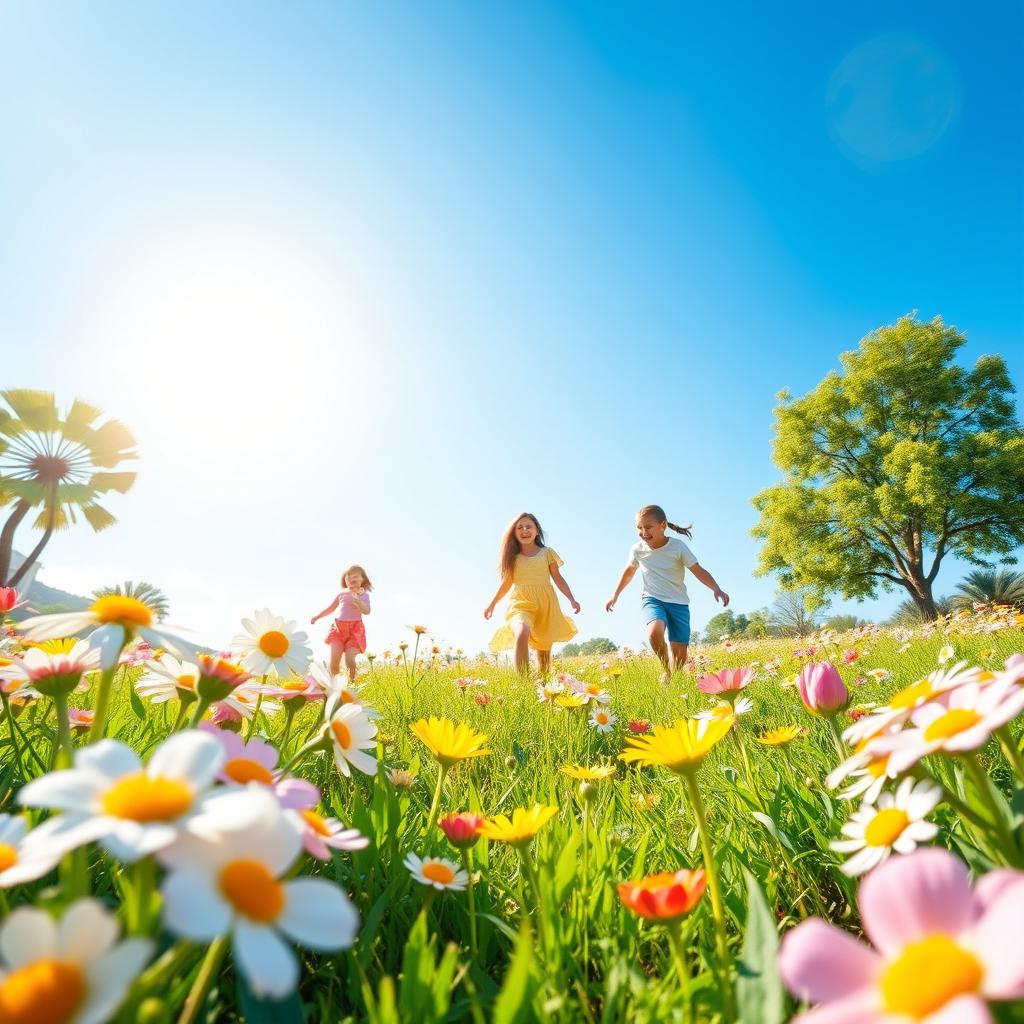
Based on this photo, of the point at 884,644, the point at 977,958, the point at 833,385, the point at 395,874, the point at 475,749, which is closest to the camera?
the point at 977,958

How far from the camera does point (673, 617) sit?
6801mm

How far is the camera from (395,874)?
1107mm

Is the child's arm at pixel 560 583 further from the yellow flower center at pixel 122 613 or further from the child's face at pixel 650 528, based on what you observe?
the yellow flower center at pixel 122 613

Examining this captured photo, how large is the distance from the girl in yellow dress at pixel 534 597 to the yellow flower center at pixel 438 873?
5.93m

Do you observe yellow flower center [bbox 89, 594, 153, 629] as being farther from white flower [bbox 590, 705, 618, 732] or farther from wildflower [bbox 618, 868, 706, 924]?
white flower [bbox 590, 705, 618, 732]

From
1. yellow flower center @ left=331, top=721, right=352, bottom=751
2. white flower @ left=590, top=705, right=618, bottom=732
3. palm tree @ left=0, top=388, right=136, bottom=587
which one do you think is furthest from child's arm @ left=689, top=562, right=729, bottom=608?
palm tree @ left=0, top=388, right=136, bottom=587

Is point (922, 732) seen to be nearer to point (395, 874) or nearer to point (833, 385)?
point (395, 874)

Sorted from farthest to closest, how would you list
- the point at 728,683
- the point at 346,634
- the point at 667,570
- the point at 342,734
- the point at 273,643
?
the point at 346,634 < the point at 667,570 < the point at 728,683 < the point at 273,643 < the point at 342,734

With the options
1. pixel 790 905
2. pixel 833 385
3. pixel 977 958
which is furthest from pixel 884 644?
pixel 833 385

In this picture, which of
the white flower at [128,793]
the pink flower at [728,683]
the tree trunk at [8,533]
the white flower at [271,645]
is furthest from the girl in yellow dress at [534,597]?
the tree trunk at [8,533]

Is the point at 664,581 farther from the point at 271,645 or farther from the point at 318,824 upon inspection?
the point at 318,824

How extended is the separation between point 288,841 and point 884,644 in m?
6.91

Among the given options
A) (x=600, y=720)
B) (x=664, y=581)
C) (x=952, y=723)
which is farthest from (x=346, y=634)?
(x=952, y=723)

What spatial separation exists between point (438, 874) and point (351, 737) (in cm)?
28
